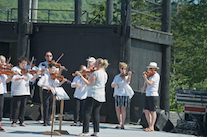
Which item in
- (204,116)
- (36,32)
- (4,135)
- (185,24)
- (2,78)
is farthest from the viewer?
(185,24)

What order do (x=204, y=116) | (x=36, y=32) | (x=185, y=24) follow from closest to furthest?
(x=204, y=116) → (x=36, y=32) → (x=185, y=24)

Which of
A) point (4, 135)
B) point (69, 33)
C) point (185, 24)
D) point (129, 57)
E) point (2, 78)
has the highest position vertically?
point (185, 24)

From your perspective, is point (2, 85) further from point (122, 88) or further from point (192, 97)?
point (192, 97)

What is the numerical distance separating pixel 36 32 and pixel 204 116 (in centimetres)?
629

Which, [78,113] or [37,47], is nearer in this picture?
[78,113]

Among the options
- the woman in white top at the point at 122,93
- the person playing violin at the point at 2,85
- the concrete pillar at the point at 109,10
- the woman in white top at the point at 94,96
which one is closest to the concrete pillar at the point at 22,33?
the person playing violin at the point at 2,85

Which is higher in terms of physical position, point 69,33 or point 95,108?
point 69,33

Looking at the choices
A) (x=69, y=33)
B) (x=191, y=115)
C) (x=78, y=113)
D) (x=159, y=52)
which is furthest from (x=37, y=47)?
(x=191, y=115)

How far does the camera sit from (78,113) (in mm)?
9742

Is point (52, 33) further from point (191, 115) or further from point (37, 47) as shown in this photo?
point (191, 115)

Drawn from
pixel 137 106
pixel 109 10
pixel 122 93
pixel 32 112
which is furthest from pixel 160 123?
pixel 109 10

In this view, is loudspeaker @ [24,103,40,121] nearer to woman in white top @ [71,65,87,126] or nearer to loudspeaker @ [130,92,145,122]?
woman in white top @ [71,65,87,126]

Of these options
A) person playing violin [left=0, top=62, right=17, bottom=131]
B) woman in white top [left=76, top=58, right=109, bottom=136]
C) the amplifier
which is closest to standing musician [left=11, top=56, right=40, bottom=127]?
person playing violin [left=0, top=62, right=17, bottom=131]

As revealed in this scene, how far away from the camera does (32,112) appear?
10.4 meters
